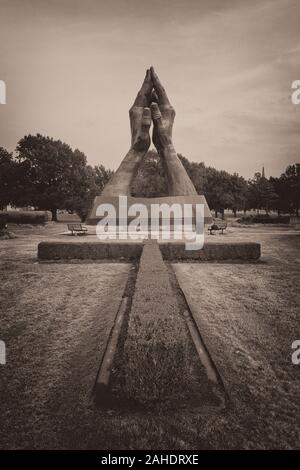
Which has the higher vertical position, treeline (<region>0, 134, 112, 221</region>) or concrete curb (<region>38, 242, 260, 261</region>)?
treeline (<region>0, 134, 112, 221</region>)

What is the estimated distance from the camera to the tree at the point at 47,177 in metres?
38.9

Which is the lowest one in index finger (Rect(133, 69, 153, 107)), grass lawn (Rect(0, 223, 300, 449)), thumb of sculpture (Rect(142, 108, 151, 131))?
grass lawn (Rect(0, 223, 300, 449))

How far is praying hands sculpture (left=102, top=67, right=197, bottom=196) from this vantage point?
24547 mm

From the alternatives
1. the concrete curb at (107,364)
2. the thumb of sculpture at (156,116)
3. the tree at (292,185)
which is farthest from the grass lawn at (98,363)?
the tree at (292,185)

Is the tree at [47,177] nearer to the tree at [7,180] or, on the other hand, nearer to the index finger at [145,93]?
the tree at [7,180]

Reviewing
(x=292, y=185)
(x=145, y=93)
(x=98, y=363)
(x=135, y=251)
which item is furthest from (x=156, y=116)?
(x=292, y=185)

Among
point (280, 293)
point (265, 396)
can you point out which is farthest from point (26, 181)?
point (265, 396)

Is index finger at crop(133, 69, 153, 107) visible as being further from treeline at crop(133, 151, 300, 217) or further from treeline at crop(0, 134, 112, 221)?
treeline at crop(133, 151, 300, 217)

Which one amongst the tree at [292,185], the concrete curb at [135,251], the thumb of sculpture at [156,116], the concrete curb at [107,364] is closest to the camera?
the concrete curb at [107,364]

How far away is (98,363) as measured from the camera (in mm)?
4109

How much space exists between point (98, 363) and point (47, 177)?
1528 inches

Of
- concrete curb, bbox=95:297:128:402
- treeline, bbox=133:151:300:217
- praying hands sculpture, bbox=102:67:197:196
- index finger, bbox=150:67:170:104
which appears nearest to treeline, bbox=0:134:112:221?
treeline, bbox=133:151:300:217

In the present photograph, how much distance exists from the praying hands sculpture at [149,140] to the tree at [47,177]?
50.9 feet
